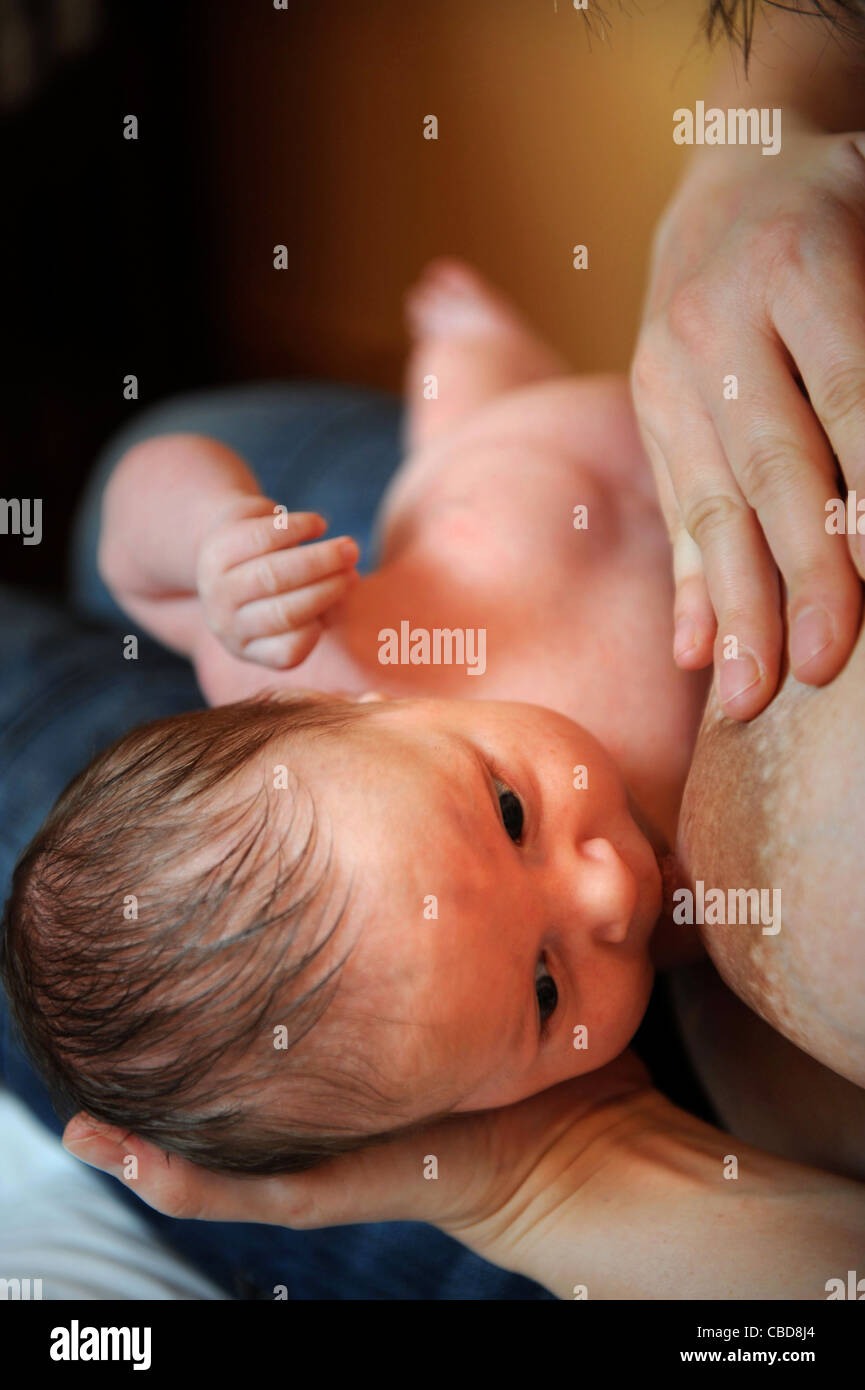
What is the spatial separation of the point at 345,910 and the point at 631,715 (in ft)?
0.61

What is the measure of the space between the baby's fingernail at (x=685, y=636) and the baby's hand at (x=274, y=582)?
0.17 m

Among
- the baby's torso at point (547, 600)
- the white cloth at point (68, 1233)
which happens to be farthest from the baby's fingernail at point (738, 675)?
the white cloth at point (68, 1233)

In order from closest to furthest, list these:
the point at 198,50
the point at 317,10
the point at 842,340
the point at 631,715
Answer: the point at 842,340 < the point at 631,715 < the point at 317,10 < the point at 198,50

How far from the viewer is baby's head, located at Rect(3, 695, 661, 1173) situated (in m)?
0.40

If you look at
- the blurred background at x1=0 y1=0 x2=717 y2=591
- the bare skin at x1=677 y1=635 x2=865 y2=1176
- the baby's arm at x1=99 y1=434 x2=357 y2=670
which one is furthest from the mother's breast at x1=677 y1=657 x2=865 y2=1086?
the blurred background at x1=0 y1=0 x2=717 y2=591

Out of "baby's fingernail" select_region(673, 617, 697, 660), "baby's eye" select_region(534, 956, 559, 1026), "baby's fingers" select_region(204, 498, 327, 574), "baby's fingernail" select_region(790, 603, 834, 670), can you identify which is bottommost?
"baby's eye" select_region(534, 956, 559, 1026)

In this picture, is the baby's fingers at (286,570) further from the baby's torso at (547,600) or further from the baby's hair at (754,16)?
the baby's hair at (754,16)

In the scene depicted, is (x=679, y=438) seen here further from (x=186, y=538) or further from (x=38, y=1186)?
(x=38, y=1186)

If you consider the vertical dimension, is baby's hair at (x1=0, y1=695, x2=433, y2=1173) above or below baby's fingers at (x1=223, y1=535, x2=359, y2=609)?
below

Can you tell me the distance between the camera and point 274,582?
1.68 feet

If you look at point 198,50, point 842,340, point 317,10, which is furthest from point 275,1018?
point 198,50

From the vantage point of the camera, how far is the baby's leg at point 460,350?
84 cm

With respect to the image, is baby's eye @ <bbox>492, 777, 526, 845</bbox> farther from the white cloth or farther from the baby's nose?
the white cloth

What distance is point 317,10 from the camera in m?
0.79
